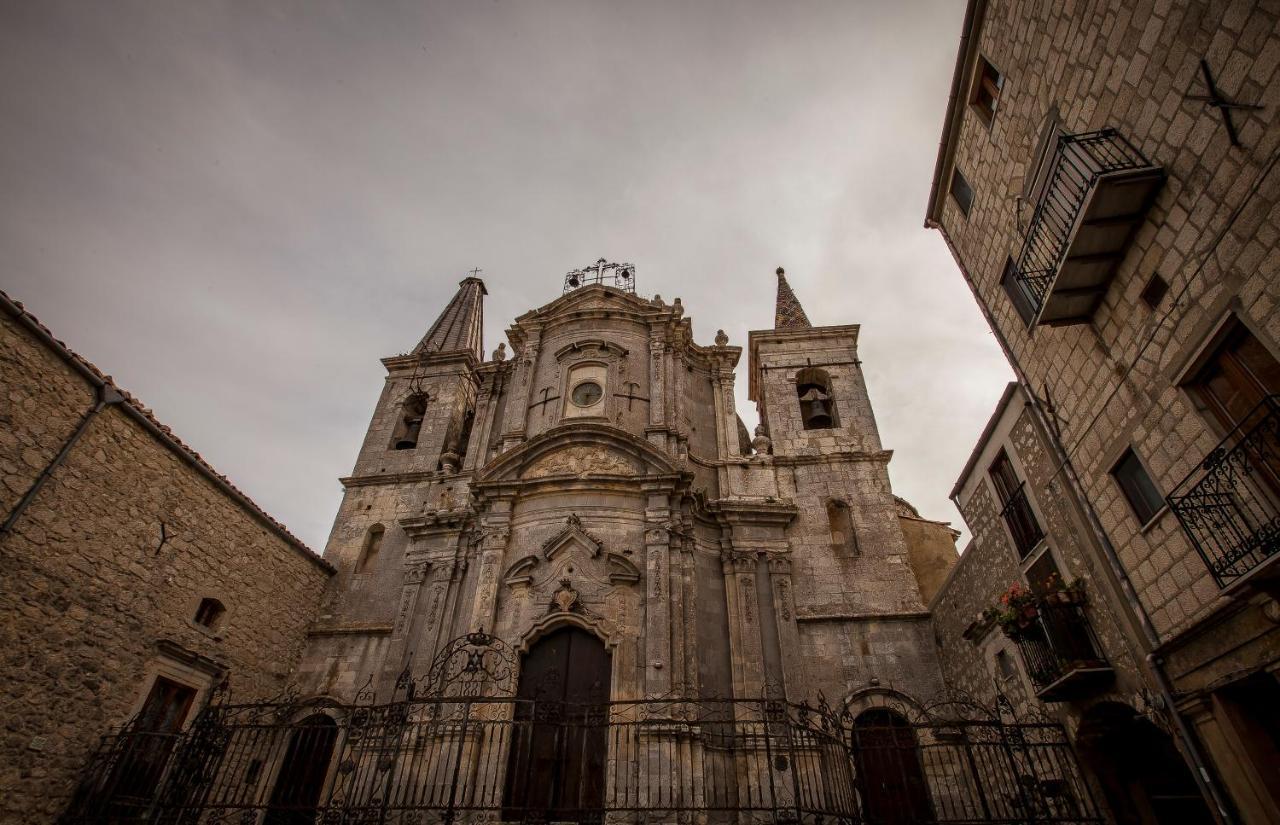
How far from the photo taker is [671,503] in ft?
49.3

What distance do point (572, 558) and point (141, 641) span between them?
7825 millimetres

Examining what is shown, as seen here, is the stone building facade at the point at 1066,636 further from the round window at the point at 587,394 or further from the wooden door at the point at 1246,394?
the round window at the point at 587,394

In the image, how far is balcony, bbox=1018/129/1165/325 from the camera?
22.9ft

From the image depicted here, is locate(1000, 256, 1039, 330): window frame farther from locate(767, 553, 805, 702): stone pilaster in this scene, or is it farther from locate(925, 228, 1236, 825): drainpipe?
locate(767, 553, 805, 702): stone pilaster

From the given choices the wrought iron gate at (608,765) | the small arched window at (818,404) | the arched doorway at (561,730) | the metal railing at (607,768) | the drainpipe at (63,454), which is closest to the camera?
the drainpipe at (63,454)

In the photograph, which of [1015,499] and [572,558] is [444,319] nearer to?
[572,558]

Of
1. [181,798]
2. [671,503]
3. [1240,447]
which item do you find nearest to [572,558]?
[671,503]

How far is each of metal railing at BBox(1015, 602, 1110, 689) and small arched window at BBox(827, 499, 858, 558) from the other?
6691 millimetres

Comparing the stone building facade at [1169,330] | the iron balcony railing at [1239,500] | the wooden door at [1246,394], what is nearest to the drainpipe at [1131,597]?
the stone building facade at [1169,330]

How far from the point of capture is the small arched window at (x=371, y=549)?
689 inches

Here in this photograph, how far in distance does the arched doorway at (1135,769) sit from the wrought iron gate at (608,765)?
1.24ft

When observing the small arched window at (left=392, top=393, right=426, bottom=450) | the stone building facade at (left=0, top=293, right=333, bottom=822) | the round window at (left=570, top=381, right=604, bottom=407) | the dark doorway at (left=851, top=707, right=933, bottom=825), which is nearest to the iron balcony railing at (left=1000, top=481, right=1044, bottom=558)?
the dark doorway at (left=851, top=707, right=933, bottom=825)

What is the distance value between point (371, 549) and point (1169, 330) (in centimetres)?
1762

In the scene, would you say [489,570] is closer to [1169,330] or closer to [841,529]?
[841,529]
